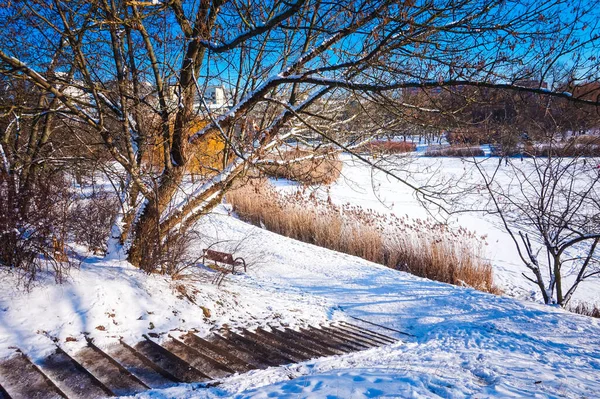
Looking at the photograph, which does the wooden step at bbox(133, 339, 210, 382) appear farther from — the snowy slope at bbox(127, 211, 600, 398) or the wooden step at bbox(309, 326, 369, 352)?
the wooden step at bbox(309, 326, 369, 352)

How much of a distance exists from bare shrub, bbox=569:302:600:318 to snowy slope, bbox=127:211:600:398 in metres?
1.65

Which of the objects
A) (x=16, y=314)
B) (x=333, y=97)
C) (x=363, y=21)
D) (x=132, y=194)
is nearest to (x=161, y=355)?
(x=16, y=314)

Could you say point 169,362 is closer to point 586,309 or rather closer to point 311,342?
point 311,342

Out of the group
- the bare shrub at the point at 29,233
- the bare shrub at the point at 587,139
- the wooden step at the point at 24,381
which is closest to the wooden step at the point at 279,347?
the wooden step at the point at 24,381

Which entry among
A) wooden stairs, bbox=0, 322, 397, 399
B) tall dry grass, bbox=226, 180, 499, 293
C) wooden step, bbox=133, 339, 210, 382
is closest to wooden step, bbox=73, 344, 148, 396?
wooden stairs, bbox=0, 322, 397, 399

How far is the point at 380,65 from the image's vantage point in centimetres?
308

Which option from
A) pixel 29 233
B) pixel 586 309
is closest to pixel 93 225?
pixel 29 233

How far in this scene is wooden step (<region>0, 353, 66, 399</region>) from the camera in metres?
2.17

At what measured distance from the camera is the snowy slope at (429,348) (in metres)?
2.31

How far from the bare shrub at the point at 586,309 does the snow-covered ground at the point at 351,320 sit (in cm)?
164

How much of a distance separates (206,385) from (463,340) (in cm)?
279

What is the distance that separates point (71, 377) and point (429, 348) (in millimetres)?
3086

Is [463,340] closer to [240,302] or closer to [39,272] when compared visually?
[240,302]

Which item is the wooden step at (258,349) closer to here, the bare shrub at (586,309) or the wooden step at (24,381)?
the wooden step at (24,381)
